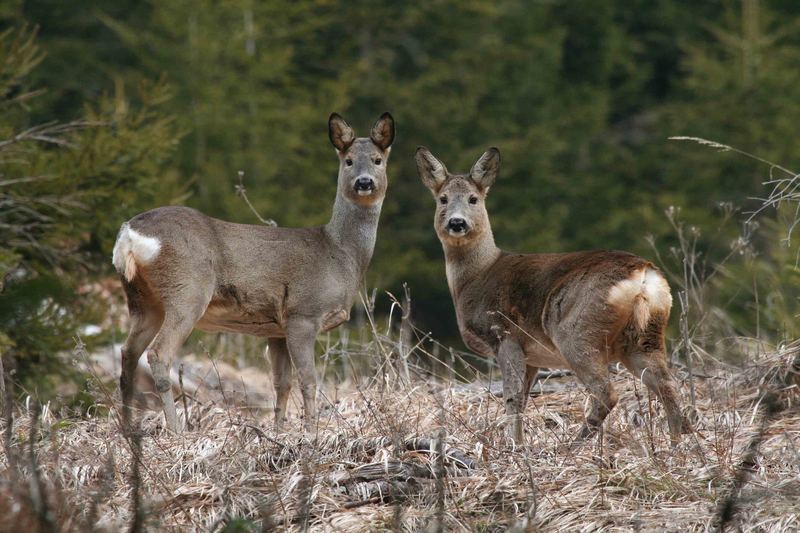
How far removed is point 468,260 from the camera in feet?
26.9

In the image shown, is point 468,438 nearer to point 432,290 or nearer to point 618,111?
point 432,290

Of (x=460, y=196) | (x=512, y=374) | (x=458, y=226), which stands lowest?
(x=512, y=374)

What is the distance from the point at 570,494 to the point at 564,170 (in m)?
26.8

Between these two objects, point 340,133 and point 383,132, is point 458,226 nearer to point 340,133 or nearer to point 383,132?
point 383,132

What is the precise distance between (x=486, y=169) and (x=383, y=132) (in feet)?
2.56

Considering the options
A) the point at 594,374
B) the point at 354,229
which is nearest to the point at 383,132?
the point at 354,229

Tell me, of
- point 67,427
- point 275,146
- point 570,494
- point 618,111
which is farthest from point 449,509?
point 618,111

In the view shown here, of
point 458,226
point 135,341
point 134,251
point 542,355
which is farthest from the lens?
point 458,226

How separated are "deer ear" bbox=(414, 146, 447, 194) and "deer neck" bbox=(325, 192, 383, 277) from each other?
38 centimetres

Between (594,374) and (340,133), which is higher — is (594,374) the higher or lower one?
the lower one

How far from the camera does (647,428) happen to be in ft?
20.6

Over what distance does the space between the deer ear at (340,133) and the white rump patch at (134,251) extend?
178cm

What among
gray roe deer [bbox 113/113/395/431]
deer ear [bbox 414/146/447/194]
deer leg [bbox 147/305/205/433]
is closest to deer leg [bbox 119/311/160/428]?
gray roe deer [bbox 113/113/395/431]

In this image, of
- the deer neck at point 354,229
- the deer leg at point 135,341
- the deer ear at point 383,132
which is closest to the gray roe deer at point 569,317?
the deer neck at point 354,229
